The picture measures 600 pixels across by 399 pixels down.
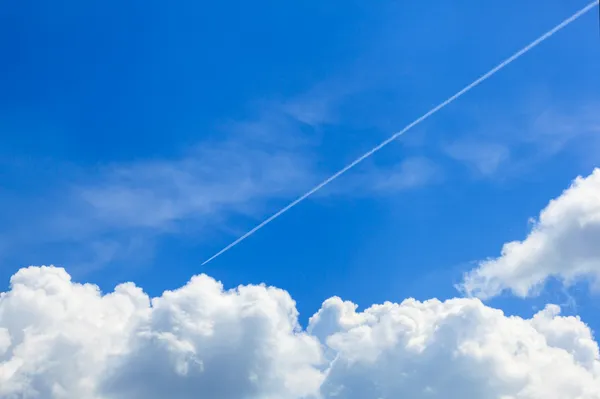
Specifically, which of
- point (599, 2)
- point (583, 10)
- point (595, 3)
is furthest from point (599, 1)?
point (583, 10)

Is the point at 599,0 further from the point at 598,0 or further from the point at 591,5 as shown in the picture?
the point at 591,5

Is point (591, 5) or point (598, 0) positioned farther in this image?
point (591, 5)

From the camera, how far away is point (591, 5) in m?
61.8

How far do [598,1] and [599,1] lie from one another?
1106mm

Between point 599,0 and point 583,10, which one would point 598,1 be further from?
point 583,10

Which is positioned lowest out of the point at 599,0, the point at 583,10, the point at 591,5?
the point at 599,0

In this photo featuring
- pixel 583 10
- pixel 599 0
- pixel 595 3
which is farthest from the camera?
pixel 583 10

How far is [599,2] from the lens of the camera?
5584 cm

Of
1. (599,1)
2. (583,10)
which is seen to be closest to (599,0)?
(599,1)

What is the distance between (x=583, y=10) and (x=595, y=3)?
510 inches

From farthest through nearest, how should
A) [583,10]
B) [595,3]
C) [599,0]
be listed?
Answer: [583,10] < [595,3] < [599,0]

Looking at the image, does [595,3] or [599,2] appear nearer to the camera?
[599,2]

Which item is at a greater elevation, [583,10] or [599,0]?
[583,10]

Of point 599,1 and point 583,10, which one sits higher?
point 583,10
